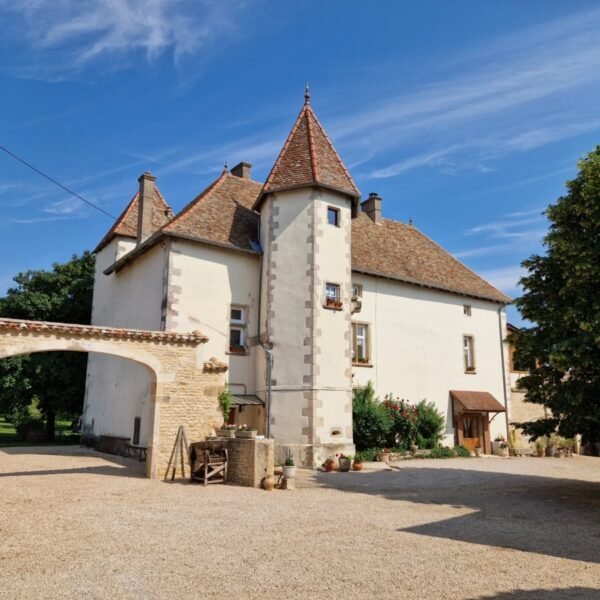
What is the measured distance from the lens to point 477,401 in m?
22.6

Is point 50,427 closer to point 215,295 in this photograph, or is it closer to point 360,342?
point 215,295

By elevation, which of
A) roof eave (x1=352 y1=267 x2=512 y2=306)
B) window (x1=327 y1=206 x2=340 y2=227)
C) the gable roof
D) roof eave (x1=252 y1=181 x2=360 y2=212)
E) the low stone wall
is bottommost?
the low stone wall

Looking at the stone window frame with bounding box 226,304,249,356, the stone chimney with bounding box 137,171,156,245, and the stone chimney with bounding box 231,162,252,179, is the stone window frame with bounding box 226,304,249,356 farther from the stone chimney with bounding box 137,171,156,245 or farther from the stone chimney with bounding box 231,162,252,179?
the stone chimney with bounding box 231,162,252,179

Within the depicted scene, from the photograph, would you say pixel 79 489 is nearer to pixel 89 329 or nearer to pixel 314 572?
pixel 89 329

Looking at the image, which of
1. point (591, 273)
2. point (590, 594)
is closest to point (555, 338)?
point (591, 273)

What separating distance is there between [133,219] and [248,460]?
44.4ft

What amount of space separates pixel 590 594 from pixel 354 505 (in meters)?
5.05

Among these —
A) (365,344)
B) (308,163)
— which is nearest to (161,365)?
(308,163)

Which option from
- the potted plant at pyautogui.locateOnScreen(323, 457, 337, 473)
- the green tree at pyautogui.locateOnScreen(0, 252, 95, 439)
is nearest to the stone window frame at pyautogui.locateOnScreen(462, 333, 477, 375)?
the potted plant at pyautogui.locateOnScreen(323, 457, 337, 473)

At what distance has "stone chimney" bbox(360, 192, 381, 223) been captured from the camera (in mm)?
25312

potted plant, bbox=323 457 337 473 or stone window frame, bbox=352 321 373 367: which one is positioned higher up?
stone window frame, bbox=352 321 373 367

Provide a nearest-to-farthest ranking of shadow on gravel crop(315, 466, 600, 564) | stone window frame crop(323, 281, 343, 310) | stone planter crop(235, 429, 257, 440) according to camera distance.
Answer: shadow on gravel crop(315, 466, 600, 564), stone planter crop(235, 429, 257, 440), stone window frame crop(323, 281, 343, 310)

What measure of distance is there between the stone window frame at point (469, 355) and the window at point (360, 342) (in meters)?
5.53

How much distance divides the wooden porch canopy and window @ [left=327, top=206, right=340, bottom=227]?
9.10 meters
